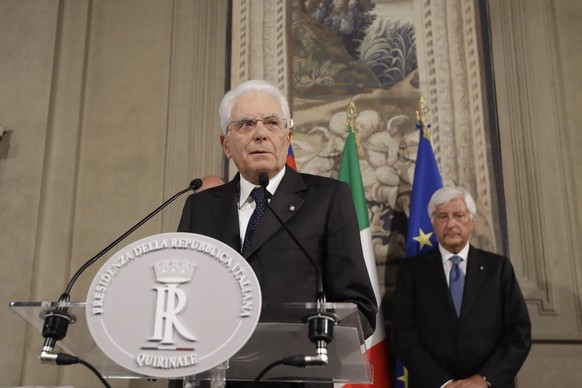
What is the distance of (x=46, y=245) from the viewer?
4.50 meters

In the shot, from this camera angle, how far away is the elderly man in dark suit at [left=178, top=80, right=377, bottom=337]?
69.5 inches

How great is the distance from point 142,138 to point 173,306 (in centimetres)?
363

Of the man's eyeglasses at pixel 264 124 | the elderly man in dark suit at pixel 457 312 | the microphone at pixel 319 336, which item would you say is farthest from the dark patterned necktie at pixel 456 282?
the microphone at pixel 319 336

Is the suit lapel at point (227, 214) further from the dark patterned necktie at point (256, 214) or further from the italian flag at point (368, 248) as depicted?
the italian flag at point (368, 248)

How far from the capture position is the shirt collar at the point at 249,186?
2006 mm

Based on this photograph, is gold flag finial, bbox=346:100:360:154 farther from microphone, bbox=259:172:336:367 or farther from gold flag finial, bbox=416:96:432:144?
microphone, bbox=259:172:336:367

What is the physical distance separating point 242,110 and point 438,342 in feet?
6.60

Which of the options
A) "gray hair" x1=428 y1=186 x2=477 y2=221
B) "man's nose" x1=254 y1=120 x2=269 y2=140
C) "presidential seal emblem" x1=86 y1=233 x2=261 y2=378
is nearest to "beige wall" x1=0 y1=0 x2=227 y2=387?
"gray hair" x1=428 y1=186 x2=477 y2=221

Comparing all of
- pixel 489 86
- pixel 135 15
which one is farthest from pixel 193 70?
pixel 489 86

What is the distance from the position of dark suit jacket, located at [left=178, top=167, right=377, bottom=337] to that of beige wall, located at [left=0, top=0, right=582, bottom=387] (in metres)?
2.63

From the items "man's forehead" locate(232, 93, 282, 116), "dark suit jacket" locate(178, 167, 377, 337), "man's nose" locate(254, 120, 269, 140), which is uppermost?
"man's forehead" locate(232, 93, 282, 116)

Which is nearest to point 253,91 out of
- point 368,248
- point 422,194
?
point 368,248

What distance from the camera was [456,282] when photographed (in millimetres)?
3711

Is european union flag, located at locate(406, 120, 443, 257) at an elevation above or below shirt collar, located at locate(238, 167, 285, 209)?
above
